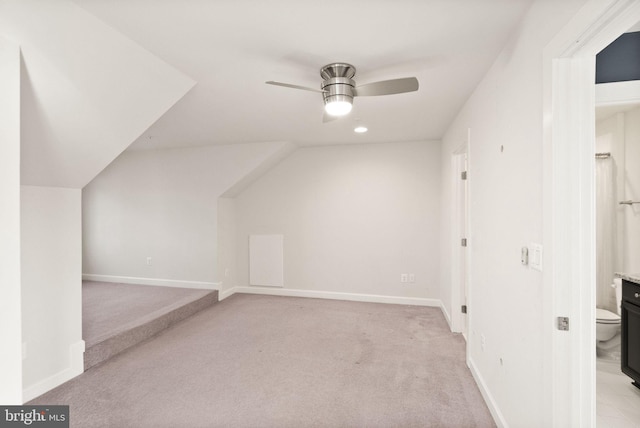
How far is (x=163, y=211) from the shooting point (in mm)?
4637

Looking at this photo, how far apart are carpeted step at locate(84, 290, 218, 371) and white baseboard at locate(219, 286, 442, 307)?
65 centimetres

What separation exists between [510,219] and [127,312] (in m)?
3.94

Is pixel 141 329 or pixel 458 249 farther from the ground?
pixel 458 249

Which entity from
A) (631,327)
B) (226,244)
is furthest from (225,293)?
(631,327)

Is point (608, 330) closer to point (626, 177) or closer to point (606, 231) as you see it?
point (606, 231)

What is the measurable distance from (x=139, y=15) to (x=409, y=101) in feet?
6.79

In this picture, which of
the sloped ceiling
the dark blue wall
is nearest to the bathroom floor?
the dark blue wall

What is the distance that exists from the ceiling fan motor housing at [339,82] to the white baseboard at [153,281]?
350 centimetres

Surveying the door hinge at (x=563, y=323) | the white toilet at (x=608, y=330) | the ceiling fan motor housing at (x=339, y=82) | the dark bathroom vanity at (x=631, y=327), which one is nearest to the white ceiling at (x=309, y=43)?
the ceiling fan motor housing at (x=339, y=82)

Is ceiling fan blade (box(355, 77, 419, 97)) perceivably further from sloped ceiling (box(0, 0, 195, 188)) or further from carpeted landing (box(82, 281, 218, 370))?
carpeted landing (box(82, 281, 218, 370))

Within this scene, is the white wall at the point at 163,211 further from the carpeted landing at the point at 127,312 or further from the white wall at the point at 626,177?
the white wall at the point at 626,177

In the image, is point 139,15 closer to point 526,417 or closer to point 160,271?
point 526,417

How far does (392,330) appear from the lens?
3.32 meters

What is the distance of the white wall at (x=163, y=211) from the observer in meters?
4.38
